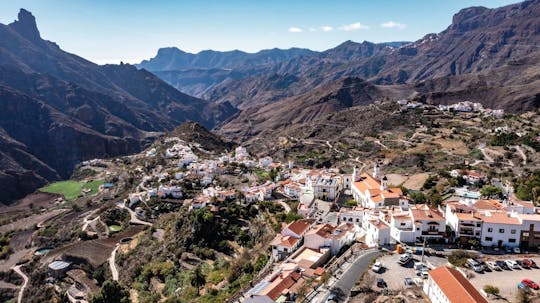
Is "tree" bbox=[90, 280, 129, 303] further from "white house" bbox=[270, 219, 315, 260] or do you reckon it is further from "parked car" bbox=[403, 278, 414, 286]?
"parked car" bbox=[403, 278, 414, 286]

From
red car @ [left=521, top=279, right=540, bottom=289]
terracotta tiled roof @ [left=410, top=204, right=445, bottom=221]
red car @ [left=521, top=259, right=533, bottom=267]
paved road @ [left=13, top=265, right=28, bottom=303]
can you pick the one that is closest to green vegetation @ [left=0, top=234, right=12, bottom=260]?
paved road @ [left=13, top=265, right=28, bottom=303]

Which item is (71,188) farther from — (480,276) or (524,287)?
(524,287)

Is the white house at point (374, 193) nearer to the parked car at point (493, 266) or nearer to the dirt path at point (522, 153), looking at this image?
the parked car at point (493, 266)

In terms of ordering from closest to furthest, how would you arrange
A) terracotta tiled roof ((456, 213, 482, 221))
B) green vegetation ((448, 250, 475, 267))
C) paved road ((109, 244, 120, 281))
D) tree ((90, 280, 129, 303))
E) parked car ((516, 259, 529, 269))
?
parked car ((516, 259, 529, 269)) < green vegetation ((448, 250, 475, 267)) < terracotta tiled roof ((456, 213, 482, 221)) < tree ((90, 280, 129, 303)) < paved road ((109, 244, 120, 281))

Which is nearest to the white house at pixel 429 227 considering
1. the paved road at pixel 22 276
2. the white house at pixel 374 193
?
the white house at pixel 374 193

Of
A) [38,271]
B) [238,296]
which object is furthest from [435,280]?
[38,271]
